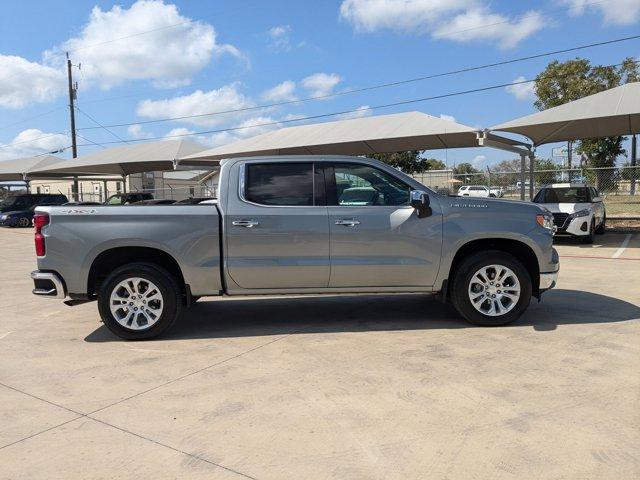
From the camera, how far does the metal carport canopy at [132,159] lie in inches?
1055

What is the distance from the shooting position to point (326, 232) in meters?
5.65

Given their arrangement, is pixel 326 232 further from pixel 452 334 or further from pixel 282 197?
pixel 452 334

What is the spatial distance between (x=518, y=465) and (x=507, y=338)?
8.52ft

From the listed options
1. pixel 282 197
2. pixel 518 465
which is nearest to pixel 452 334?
pixel 282 197

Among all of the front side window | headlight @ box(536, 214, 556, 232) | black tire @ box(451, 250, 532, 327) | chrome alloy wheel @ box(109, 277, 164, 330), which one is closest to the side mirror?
the front side window

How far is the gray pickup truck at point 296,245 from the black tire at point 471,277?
1 centimetres

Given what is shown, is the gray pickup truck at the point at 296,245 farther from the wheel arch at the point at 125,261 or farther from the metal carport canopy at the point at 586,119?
the metal carport canopy at the point at 586,119

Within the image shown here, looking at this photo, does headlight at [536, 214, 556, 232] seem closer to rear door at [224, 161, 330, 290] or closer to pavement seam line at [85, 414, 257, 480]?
rear door at [224, 161, 330, 290]

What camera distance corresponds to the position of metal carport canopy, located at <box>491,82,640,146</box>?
46.8ft

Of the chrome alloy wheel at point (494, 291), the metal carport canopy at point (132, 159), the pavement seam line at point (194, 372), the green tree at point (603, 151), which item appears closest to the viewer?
the pavement seam line at point (194, 372)

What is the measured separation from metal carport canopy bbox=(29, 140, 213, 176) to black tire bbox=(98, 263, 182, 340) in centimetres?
2098

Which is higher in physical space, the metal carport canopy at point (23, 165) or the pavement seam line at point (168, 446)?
the metal carport canopy at point (23, 165)

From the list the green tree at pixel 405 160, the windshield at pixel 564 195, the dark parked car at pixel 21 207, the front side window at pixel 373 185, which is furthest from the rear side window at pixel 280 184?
the green tree at pixel 405 160

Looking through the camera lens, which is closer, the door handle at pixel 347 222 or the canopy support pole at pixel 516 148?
the door handle at pixel 347 222
